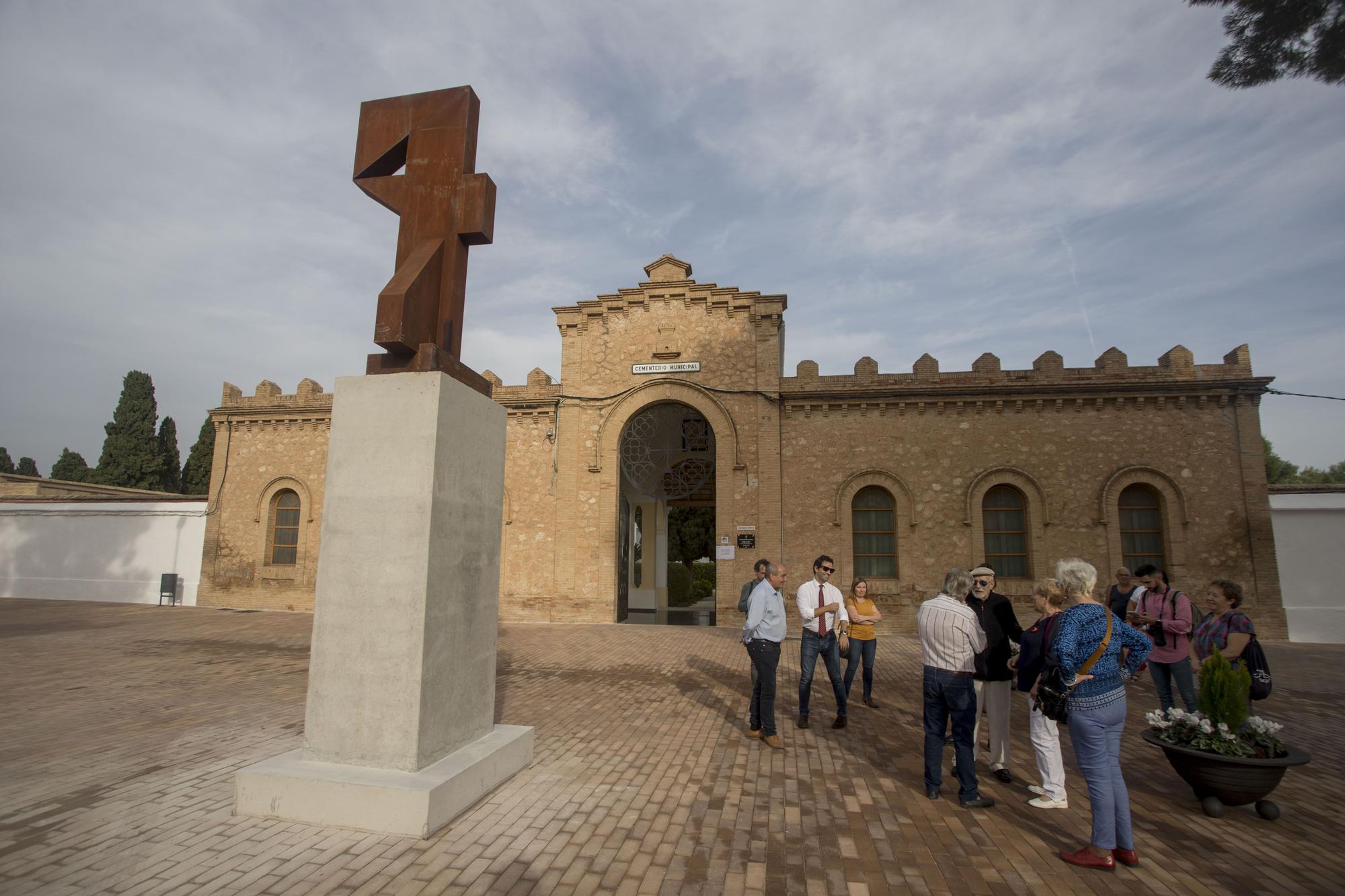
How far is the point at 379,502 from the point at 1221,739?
6.30 m

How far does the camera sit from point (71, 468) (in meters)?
35.8

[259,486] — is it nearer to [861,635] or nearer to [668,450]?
[668,450]

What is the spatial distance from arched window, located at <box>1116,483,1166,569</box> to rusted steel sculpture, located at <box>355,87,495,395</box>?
1448 cm

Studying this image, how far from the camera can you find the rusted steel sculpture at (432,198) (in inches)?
202

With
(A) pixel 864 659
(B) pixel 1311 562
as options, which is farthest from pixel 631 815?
(B) pixel 1311 562

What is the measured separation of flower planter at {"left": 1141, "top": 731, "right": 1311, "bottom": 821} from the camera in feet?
15.4

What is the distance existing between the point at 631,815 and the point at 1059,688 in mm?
2944

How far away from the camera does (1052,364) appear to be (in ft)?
49.1

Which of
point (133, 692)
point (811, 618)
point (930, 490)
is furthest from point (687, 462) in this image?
→ point (133, 692)

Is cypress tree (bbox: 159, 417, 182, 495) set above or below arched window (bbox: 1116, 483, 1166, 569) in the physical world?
above

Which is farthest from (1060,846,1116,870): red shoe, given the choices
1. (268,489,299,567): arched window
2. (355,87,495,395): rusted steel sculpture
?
(268,489,299,567): arched window

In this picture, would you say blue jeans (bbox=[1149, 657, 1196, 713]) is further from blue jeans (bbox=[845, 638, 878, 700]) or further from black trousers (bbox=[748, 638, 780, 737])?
black trousers (bbox=[748, 638, 780, 737])

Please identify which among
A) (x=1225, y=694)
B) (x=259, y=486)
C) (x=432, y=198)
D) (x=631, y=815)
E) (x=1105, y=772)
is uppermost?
(x=432, y=198)

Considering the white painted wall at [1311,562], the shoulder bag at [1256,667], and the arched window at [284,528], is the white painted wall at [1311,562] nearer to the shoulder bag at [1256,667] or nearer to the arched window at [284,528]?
the shoulder bag at [1256,667]
